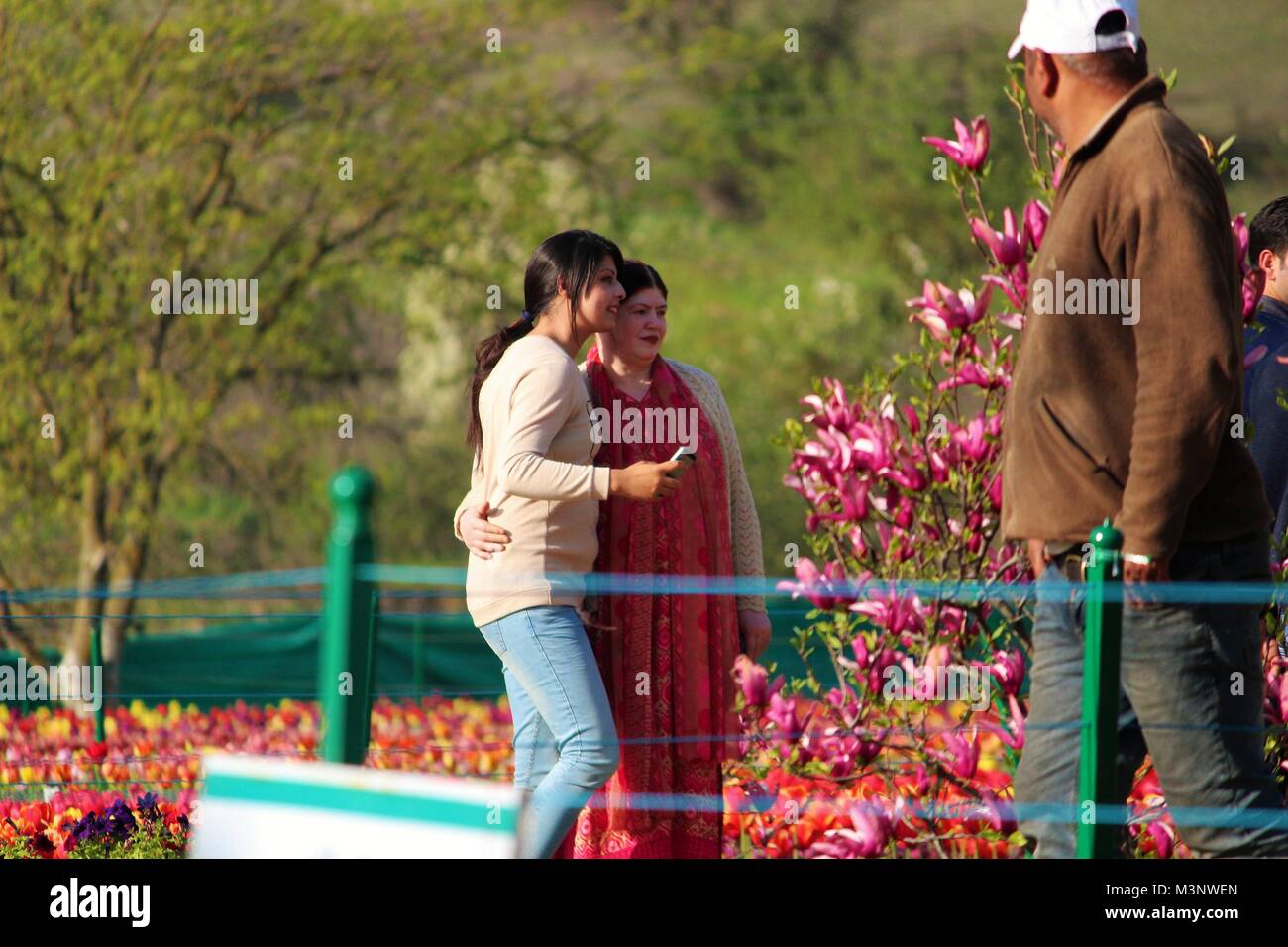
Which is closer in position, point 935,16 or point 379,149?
point 379,149

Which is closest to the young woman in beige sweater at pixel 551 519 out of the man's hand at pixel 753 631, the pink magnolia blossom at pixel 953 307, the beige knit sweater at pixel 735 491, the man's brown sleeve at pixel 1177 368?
the beige knit sweater at pixel 735 491

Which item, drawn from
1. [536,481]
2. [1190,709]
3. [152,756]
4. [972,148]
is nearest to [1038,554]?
[1190,709]

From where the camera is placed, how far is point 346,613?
3.00m

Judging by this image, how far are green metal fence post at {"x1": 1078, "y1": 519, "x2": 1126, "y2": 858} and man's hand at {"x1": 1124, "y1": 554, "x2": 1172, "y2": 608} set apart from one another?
0.7 inches

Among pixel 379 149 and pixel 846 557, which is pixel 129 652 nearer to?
pixel 379 149

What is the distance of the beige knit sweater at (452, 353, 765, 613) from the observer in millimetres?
4523

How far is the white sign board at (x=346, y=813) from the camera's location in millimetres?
2375

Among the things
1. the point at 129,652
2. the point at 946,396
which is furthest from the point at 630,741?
the point at 129,652

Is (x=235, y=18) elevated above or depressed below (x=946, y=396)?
above

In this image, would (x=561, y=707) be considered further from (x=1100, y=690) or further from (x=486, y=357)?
(x=1100, y=690)

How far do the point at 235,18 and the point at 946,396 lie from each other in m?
7.95

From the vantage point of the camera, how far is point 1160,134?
3035 millimetres

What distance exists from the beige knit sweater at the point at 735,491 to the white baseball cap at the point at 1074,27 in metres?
1.54

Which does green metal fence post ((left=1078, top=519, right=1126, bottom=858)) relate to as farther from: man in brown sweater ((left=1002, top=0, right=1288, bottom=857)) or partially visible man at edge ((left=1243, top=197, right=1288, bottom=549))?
partially visible man at edge ((left=1243, top=197, right=1288, bottom=549))
